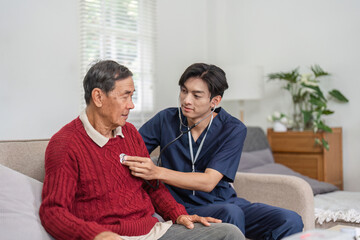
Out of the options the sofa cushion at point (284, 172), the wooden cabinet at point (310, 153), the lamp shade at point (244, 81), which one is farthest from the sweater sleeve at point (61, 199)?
the wooden cabinet at point (310, 153)

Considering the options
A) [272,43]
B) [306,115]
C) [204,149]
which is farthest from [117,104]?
[272,43]

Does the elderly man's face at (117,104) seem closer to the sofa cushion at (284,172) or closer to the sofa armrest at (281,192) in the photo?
the sofa armrest at (281,192)

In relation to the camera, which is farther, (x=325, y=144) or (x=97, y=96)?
(x=325, y=144)

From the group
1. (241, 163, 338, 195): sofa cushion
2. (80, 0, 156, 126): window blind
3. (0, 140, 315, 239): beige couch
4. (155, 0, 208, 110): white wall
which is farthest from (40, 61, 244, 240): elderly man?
(155, 0, 208, 110): white wall

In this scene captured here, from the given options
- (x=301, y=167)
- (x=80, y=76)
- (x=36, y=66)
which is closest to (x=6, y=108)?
(x=36, y=66)

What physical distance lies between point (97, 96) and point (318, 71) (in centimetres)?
302

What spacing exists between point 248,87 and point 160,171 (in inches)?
98.7

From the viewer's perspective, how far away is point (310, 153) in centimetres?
383

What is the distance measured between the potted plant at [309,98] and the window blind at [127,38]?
1212 mm

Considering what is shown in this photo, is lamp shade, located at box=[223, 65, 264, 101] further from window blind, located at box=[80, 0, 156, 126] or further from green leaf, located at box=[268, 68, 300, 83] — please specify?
window blind, located at box=[80, 0, 156, 126]

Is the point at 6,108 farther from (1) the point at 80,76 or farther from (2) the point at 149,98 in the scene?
(2) the point at 149,98

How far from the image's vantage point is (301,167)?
3.87 metres

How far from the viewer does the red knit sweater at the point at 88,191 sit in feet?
4.06

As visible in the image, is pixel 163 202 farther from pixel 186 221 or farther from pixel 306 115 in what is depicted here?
pixel 306 115
